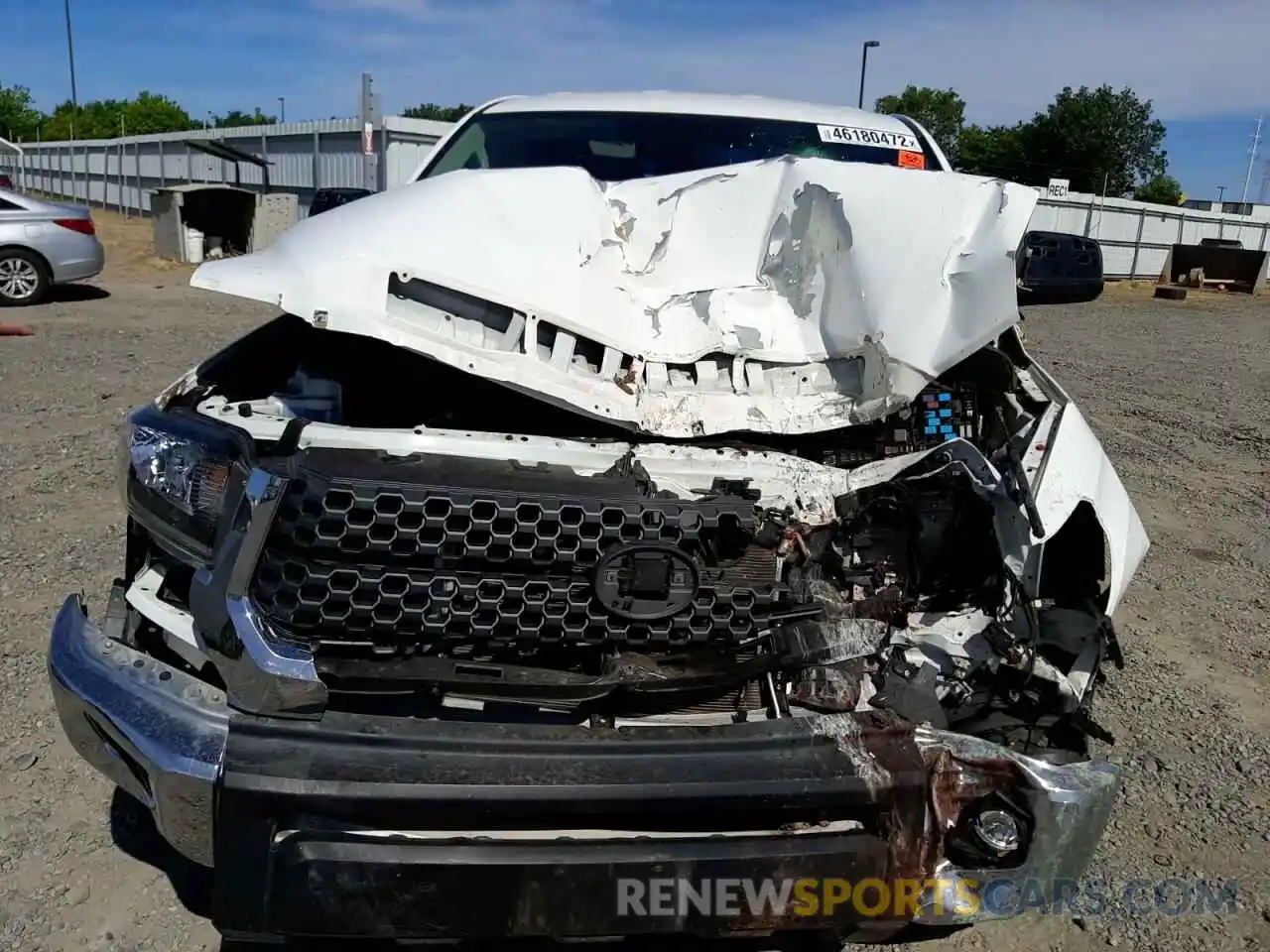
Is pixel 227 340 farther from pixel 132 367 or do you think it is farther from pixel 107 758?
pixel 107 758

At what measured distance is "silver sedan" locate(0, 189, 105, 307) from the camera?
436 inches

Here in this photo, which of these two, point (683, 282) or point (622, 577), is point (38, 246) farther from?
point (622, 577)

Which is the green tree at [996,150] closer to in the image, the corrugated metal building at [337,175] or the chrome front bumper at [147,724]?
the corrugated metal building at [337,175]

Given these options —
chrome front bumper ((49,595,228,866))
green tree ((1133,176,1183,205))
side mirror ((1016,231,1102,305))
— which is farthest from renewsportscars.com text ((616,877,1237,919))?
green tree ((1133,176,1183,205))

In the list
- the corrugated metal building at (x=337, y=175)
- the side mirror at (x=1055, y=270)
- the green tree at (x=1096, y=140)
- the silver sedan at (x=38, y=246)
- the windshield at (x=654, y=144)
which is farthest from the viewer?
the green tree at (x=1096, y=140)

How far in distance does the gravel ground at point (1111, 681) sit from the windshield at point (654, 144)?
6.80 ft

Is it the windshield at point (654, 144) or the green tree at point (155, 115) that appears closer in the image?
the windshield at point (654, 144)

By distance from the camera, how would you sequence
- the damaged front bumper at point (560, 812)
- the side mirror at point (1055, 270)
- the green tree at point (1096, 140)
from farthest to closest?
the green tree at point (1096, 140), the side mirror at point (1055, 270), the damaged front bumper at point (560, 812)

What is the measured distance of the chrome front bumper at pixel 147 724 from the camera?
1.66m

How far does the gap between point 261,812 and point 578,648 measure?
1.99ft

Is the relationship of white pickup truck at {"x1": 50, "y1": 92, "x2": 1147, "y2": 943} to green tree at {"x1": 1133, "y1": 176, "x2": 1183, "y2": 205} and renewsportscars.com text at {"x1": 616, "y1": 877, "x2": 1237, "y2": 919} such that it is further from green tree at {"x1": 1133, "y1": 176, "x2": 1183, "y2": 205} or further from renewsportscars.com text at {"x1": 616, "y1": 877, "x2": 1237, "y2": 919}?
green tree at {"x1": 1133, "y1": 176, "x2": 1183, "y2": 205}

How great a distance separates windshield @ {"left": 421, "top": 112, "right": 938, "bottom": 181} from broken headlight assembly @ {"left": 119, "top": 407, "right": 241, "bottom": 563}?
1.80 metres

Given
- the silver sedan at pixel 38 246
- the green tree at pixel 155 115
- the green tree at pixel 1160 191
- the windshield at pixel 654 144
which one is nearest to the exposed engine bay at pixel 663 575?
the windshield at pixel 654 144

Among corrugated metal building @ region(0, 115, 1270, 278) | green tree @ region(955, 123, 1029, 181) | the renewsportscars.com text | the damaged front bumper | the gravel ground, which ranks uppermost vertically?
green tree @ region(955, 123, 1029, 181)
